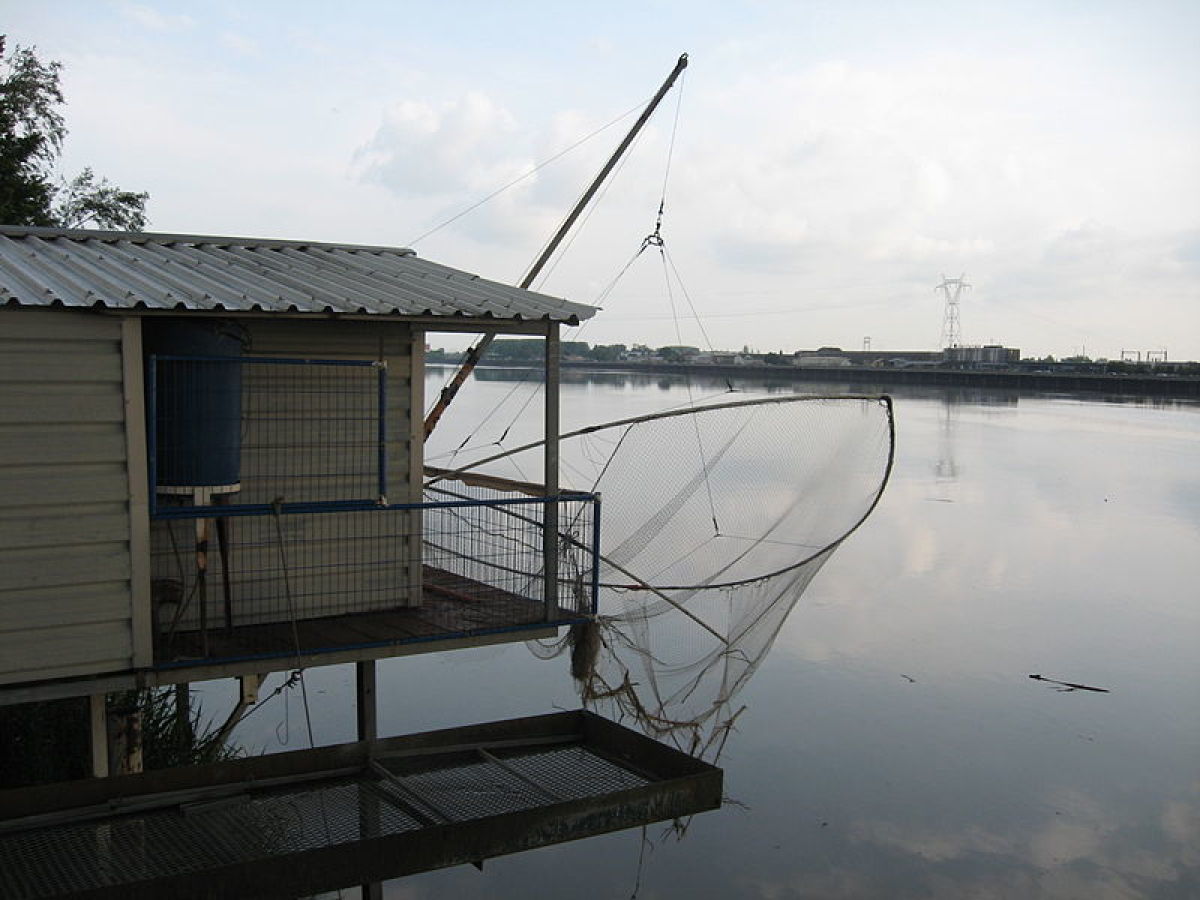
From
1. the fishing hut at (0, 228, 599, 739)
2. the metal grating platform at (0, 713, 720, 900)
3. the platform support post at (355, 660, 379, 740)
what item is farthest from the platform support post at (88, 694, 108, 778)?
the platform support post at (355, 660, 379, 740)

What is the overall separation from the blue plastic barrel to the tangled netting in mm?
3982

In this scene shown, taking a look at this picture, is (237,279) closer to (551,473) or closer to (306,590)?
(306,590)

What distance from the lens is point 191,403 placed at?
766 centimetres

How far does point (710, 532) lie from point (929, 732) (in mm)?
5126

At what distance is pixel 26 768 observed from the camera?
34.5 ft

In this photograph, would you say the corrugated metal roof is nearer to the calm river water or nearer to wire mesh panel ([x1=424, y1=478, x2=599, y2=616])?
wire mesh panel ([x1=424, y1=478, x2=599, y2=616])

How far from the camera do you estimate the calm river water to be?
12219 millimetres

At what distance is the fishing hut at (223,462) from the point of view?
275 inches

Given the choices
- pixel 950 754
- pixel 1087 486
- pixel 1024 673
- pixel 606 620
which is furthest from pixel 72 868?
pixel 1087 486

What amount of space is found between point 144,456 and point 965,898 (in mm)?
9180

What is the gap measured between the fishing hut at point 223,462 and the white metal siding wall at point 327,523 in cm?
2

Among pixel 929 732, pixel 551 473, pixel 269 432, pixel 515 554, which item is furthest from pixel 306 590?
pixel 929 732

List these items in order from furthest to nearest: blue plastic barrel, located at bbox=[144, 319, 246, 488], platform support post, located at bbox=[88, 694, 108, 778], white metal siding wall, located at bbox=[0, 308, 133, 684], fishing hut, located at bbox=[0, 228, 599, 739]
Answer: platform support post, located at bbox=[88, 694, 108, 778], blue plastic barrel, located at bbox=[144, 319, 246, 488], fishing hut, located at bbox=[0, 228, 599, 739], white metal siding wall, located at bbox=[0, 308, 133, 684]

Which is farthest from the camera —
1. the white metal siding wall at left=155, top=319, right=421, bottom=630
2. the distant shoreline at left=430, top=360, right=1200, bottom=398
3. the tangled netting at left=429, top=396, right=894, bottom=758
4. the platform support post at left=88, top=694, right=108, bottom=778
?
the distant shoreline at left=430, top=360, right=1200, bottom=398
